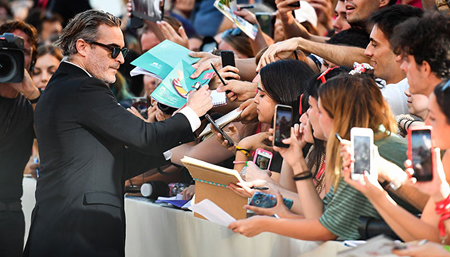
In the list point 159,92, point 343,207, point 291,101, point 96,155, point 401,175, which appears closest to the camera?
point 401,175

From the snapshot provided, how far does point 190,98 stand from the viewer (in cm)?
350

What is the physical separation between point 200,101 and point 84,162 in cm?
69

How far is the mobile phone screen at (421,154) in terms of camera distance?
2.19 meters

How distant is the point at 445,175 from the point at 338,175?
397 mm

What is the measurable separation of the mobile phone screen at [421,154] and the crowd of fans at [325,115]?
0.9 inches

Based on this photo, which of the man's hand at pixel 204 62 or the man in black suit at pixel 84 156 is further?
the man's hand at pixel 204 62

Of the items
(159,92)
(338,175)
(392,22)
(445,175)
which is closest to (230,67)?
(159,92)

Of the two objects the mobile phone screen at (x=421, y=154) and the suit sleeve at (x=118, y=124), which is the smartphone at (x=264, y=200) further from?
the mobile phone screen at (x=421, y=154)

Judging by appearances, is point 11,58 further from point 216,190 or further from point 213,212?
point 213,212

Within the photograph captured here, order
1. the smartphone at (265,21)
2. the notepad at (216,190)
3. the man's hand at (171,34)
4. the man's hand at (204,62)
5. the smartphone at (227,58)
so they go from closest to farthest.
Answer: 1. the notepad at (216,190)
2. the man's hand at (204,62)
3. the smartphone at (227,58)
4. the man's hand at (171,34)
5. the smartphone at (265,21)

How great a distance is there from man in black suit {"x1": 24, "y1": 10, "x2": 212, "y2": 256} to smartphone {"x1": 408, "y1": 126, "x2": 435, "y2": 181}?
137 cm

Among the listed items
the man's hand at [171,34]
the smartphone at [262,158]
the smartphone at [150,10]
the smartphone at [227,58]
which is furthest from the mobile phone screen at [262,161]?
the smartphone at [150,10]

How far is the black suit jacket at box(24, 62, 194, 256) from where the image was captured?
316 cm

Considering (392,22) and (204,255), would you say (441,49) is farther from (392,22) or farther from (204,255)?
(204,255)
